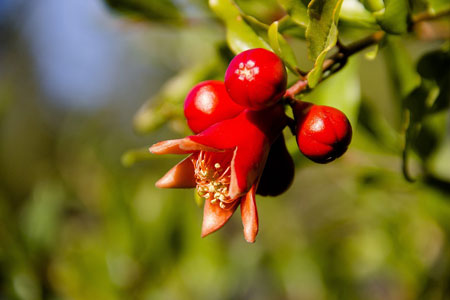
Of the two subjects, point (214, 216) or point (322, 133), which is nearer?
point (322, 133)

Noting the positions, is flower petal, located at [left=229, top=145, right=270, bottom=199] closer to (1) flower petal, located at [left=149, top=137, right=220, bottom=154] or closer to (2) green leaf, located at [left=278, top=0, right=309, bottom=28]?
(1) flower petal, located at [left=149, top=137, right=220, bottom=154]

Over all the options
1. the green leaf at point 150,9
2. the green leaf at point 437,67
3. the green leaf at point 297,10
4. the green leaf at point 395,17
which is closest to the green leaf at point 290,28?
the green leaf at point 297,10

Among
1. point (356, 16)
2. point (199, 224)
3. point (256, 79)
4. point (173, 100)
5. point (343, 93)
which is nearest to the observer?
point (256, 79)

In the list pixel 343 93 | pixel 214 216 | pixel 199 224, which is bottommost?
pixel 199 224

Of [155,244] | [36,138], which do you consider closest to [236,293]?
[155,244]

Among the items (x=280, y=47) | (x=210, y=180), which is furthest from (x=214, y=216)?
(x=280, y=47)

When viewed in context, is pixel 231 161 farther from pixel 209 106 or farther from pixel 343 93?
pixel 343 93

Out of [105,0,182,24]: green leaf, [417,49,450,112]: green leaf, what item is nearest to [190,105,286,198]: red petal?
[417,49,450,112]: green leaf
